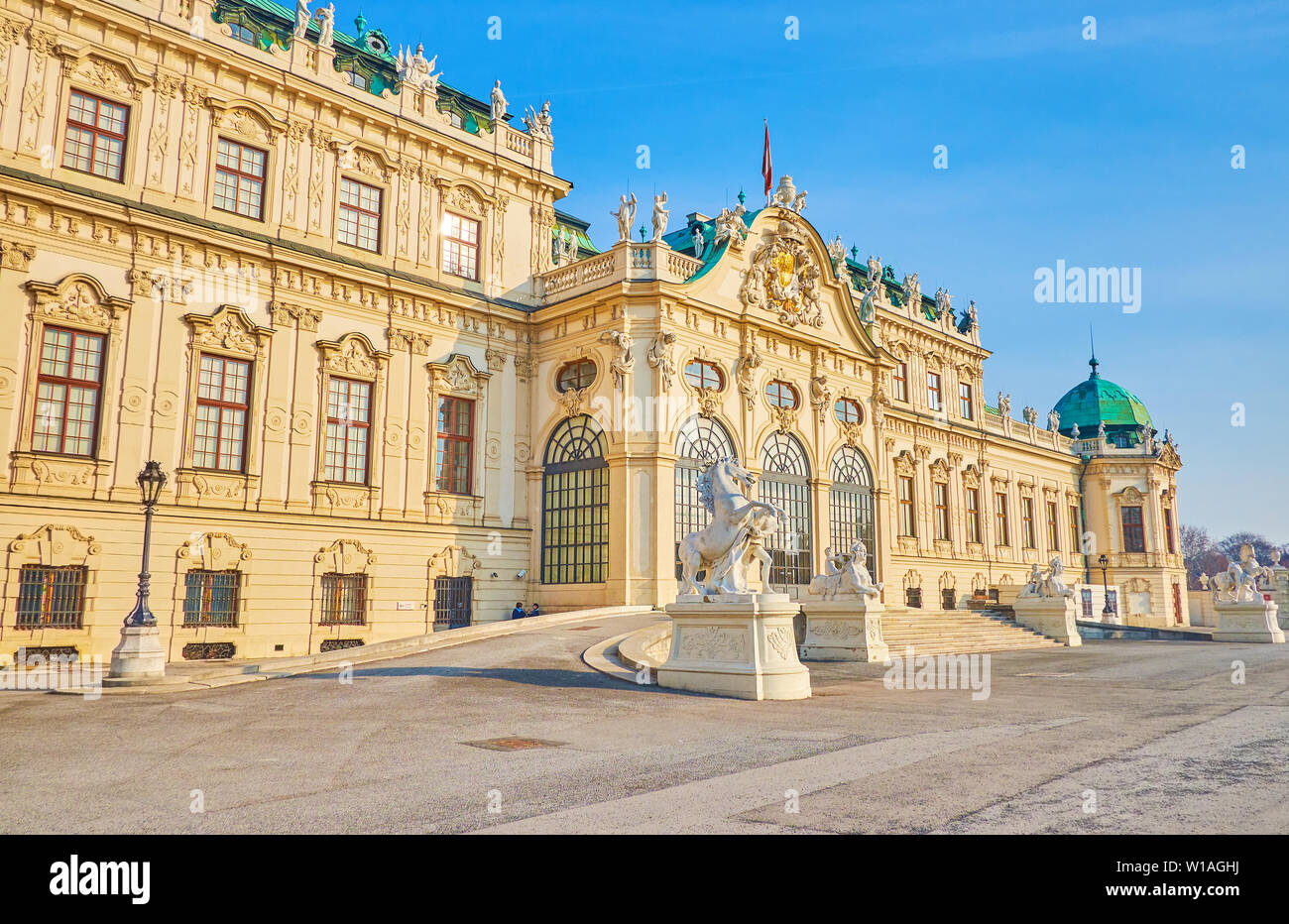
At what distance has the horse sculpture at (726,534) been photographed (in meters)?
14.6

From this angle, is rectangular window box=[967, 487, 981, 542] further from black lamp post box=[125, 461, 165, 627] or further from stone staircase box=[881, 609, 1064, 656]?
black lamp post box=[125, 461, 165, 627]

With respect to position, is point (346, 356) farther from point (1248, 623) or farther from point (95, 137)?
point (1248, 623)

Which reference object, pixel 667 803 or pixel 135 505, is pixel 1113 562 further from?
pixel 667 803

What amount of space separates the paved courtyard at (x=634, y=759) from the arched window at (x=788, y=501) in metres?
15.3

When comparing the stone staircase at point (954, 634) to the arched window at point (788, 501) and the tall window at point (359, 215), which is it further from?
the tall window at point (359, 215)

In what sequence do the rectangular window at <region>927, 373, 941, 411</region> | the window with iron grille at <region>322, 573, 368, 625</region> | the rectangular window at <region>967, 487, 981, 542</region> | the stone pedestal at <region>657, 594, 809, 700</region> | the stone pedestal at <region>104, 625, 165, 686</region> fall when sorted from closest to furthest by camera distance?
the stone pedestal at <region>657, 594, 809, 700</region> < the stone pedestal at <region>104, 625, 165, 686</region> < the window with iron grille at <region>322, 573, 368, 625</region> < the rectangular window at <region>927, 373, 941, 411</region> < the rectangular window at <region>967, 487, 981, 542</region>

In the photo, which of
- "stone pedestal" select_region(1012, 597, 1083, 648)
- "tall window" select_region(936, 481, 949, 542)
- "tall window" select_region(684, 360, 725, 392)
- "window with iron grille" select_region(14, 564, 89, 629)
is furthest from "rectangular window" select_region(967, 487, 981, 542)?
"window with iron grille" select_region(14, 564, 89, 629)

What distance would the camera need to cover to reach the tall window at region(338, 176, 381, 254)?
26188 mm

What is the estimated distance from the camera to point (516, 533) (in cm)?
2844

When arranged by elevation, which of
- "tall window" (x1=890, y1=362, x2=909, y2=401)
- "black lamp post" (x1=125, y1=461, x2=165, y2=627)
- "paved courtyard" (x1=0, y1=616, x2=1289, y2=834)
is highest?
"tall window" (x1=890, y1=362, x2=909, y2=401)

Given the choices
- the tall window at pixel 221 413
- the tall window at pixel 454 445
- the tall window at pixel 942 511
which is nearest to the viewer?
the tall window at pixel 221 413

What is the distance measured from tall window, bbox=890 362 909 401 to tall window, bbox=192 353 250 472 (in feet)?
101

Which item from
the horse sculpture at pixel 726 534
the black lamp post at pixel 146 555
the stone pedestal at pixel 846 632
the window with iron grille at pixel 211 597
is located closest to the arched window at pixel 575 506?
the stone pedestal at pixel 846 632
